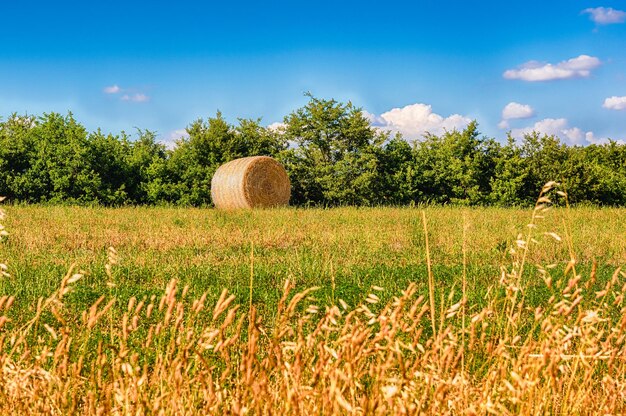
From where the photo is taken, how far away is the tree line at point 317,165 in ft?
79.1

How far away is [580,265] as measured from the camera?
32.4 feet

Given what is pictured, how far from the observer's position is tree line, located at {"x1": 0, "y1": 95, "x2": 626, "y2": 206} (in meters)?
24.1

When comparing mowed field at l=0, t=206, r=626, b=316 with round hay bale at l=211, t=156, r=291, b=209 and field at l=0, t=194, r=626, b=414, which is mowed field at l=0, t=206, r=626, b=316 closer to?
field at l=0, t=194, r=626, b=414

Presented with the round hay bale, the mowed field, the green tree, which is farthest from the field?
the green tree

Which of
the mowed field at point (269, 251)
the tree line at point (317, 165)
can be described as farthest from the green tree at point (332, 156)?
the mowed field at point (269, 251)

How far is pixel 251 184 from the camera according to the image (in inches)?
856

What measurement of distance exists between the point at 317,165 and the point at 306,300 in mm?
21865

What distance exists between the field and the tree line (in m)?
7.74

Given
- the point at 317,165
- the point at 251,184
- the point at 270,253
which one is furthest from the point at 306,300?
the point at 317,165

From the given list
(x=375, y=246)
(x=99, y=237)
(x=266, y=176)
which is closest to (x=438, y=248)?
(x=375, y=246)

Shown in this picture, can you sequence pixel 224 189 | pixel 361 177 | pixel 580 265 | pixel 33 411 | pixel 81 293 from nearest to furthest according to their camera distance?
pixel 33 411, pixel 81 293, pixel 580 265, pixel 224 189, pixel 361 177

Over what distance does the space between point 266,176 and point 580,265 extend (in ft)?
46.0

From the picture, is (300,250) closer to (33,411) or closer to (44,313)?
(44,313)

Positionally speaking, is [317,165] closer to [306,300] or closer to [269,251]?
[269,251]
